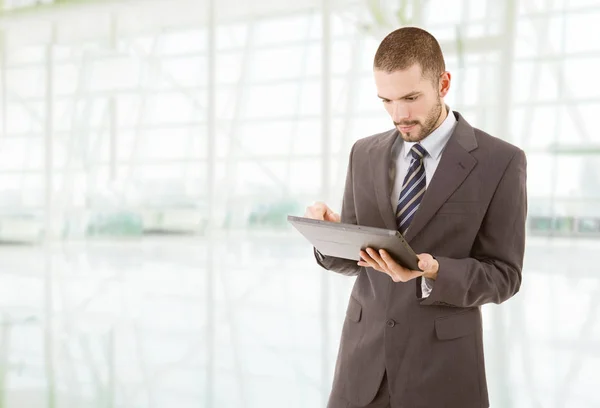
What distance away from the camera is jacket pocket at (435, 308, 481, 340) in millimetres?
1249

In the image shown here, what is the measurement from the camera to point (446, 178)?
1249mm

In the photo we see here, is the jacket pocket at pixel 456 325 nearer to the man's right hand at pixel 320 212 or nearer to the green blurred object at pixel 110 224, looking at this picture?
the man's right hand at pixel 320 212

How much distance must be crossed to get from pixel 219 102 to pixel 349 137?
12.0ft

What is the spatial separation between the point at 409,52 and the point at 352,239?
380 millimetres

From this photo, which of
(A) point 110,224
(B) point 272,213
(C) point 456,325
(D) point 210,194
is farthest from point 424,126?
(B) point 272,213

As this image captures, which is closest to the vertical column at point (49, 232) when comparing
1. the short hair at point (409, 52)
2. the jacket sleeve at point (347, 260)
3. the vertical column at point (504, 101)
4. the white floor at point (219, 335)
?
the white floor at point (219, 335)

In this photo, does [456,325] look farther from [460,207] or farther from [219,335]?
[219,335]

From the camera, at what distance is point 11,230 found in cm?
1207

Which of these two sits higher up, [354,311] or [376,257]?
[376,257]

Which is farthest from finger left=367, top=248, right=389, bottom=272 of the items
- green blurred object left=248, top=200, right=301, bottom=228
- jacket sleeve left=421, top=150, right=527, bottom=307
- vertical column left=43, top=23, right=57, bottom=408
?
Result: green blurred object left=248, top=200, right=301, bottom=228

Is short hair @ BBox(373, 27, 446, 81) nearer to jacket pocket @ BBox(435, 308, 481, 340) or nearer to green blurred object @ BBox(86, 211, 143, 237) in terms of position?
jacket pocket @ BBox(435, 308, 481, 340)

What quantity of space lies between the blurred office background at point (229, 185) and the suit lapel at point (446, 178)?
2187mm

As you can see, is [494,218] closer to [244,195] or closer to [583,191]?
[583,191]

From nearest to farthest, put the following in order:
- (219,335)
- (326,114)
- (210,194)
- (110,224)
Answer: (219,335) → (326,114) → (210,194) → (110,224)
